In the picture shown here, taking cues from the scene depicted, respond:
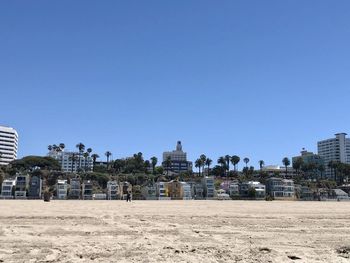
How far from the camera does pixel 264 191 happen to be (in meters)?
120

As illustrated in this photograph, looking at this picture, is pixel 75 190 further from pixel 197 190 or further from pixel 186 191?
pixel 197 190

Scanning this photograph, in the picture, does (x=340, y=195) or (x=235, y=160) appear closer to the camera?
(x=340, y=195)

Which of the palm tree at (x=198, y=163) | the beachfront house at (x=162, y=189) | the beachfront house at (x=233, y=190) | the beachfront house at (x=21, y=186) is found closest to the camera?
the beachfront house at (x=21, y=186)

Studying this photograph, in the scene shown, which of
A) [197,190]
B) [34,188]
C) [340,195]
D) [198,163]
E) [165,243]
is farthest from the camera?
[198,163]

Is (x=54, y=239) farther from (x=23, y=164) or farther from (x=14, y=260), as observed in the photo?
(x=23, y=164)

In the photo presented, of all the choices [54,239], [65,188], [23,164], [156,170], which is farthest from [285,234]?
[156,170]

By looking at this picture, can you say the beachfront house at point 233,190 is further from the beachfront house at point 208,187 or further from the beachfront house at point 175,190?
the beachfront house at point 175,190


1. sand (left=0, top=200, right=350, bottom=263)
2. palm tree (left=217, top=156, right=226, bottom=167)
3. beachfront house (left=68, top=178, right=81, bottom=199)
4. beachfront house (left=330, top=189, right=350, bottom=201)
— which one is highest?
palm tree (left=217, top=156, right=226, bottom=167)

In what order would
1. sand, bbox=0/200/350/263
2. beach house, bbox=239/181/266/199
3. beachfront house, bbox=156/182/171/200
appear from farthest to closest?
1. beach house, bbox=239/181/266/199
2. beachfront house, bbox=156/182/171/200
3. sand, bbox=0/200/350/263

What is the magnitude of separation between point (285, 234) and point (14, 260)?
28.7 ft

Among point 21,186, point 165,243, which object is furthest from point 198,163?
point 165,243

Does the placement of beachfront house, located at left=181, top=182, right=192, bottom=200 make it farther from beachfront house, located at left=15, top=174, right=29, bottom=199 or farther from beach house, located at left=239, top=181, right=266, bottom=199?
beachfront house, located at left=15, top=174, right=29, bottom=199

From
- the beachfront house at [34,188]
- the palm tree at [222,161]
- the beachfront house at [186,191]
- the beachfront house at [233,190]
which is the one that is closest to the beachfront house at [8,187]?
the beachfront house at [34,188]

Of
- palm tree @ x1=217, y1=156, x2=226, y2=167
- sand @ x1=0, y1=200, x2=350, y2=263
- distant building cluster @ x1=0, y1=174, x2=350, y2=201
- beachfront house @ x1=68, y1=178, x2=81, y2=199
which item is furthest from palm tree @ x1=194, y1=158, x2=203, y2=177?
sand @ x1=0, y1=200, x2=350, y2=263
